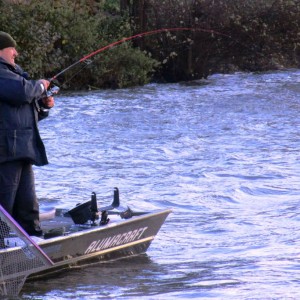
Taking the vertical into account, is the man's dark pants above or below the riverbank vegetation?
above

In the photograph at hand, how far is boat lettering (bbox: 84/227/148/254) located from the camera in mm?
8107

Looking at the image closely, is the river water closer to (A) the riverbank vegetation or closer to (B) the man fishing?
(B) the man fishing

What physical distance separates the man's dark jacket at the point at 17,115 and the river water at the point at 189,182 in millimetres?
1021

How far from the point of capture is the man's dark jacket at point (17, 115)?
736 centimetres

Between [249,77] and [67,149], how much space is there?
15.6m

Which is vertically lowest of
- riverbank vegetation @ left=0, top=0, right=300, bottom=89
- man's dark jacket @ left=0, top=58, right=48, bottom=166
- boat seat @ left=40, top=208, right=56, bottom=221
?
riverbank vegetation @ left=0, top=0, right=300, bottom=89

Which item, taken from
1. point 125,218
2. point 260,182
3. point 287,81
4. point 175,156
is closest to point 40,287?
point 125,218

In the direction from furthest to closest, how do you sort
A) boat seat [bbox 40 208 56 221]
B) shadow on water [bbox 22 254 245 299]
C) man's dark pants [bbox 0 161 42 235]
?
1. boat seat [bbox 40 208 56 221]
2. man's dark pants [bbox 0 161 42 235]
3. shadow on water [bbox 22 254 245 299]

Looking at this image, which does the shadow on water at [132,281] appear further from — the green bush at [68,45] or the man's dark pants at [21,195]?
the green bush at [68,45]

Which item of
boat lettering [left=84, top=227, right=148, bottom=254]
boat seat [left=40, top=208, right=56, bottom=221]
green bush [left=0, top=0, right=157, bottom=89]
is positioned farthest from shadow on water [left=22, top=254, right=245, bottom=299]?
green bush [left=0, top=0, right=157, bottom=89]

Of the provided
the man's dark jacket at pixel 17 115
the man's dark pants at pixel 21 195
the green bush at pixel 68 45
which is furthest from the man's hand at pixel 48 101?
the green bush at pixel 68 45

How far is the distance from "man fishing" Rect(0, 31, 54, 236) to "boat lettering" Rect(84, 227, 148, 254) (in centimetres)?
47

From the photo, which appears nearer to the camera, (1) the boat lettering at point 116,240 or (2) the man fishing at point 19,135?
(2) the man fishing at point 19,135

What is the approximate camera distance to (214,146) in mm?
16453
